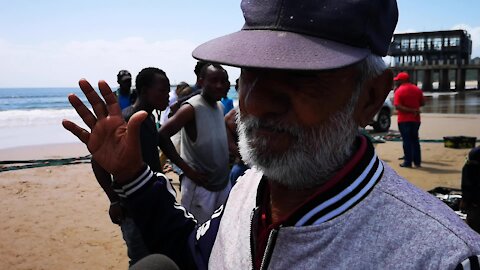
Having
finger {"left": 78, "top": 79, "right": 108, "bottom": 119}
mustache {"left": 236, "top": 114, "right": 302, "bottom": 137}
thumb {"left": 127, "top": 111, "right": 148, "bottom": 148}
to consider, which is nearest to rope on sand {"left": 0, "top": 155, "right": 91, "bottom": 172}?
finger {"left": 78, "top": 79, "right": 108, "bottom": 119}

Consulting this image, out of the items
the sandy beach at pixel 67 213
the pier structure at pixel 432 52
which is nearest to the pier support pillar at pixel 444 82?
the pier structure at pixel 432 52

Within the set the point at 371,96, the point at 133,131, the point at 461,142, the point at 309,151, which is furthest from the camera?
the point at 461,142

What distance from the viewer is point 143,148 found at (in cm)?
338

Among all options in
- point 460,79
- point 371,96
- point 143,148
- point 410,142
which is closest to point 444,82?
point 460,79

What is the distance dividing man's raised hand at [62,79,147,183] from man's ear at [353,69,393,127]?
0.76m

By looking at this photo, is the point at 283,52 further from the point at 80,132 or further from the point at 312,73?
the point at 80,132

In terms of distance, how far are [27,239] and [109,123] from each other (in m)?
4.56

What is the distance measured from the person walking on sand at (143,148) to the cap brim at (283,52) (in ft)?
5.33

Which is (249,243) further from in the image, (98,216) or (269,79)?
(98,216)

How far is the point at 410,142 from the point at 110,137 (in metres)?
8.26

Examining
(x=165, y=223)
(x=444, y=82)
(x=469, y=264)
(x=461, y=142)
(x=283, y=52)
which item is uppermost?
(x=283, y=52)

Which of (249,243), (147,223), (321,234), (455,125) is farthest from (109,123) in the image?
(455,125)

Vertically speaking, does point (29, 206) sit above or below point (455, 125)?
above

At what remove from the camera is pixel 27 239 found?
17.9 feet
